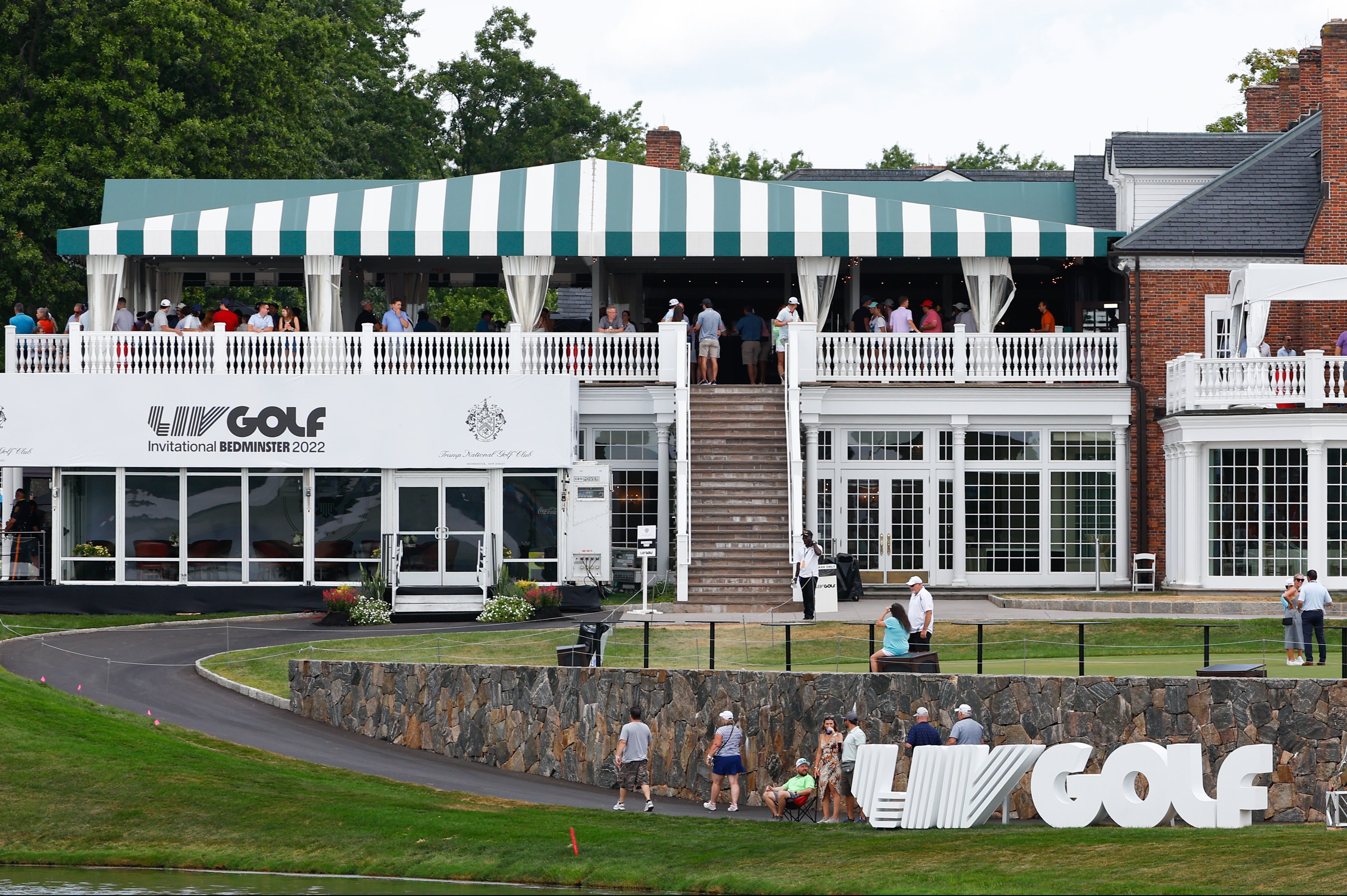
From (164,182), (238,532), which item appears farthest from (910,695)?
(164,182)

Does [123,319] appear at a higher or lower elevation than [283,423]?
higher

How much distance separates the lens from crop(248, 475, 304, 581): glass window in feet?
104

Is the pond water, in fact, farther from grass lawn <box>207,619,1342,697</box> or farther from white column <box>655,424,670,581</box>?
white column <box>655,424,670,581</box>

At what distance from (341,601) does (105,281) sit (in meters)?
8.88

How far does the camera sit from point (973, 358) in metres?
33.2

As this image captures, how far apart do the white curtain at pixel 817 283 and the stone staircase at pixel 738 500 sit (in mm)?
2346

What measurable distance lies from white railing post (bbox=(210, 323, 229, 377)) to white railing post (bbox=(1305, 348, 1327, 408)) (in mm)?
18590

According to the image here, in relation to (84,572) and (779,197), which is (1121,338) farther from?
(84,572)

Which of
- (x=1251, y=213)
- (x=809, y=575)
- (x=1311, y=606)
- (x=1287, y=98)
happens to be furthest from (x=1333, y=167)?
(x=809, y=575)

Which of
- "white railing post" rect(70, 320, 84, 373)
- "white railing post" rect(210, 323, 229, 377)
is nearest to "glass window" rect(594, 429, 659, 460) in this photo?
"white railing post" rect(210, 323, 229, 377)

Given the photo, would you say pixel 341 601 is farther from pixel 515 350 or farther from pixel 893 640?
pixel 893 640

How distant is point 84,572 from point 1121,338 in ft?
62.3

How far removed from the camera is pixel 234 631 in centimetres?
2870

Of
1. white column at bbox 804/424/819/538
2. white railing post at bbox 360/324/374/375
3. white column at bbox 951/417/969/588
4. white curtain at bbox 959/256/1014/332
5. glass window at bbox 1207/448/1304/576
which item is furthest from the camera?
white curtain at bbox 959/256/1014/332
